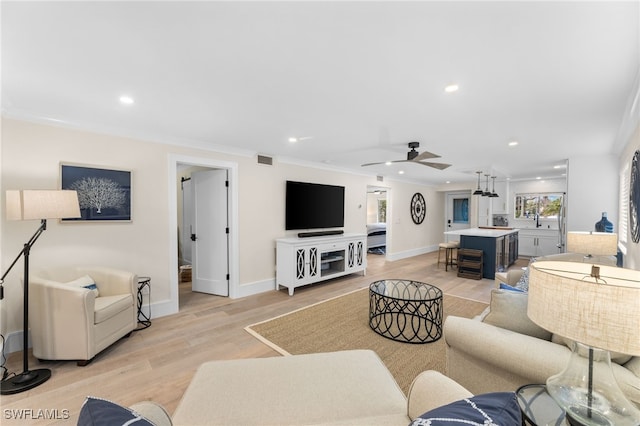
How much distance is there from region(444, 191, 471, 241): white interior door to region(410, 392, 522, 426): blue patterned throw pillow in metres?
8.99

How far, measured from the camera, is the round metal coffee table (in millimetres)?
2850

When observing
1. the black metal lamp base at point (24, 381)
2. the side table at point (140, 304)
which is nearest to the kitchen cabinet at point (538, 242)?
the side table at point (140, 304)

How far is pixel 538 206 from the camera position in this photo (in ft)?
24.4

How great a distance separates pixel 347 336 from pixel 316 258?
1878 mm

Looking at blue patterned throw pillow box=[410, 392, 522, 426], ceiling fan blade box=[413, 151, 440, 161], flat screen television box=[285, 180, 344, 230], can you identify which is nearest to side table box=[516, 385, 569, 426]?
blue patterned throw pillow box=[410, 392, 522, 426]

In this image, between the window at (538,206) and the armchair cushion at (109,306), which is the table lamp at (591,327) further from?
the window at (538,206)

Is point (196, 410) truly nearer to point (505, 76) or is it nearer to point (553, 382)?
point (553, 382)

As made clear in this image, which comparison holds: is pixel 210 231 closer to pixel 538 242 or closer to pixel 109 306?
pixel 109 306

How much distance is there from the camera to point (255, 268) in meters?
4.38

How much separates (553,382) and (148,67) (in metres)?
2.72

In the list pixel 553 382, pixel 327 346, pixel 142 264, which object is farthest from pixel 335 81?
pixel 142 264

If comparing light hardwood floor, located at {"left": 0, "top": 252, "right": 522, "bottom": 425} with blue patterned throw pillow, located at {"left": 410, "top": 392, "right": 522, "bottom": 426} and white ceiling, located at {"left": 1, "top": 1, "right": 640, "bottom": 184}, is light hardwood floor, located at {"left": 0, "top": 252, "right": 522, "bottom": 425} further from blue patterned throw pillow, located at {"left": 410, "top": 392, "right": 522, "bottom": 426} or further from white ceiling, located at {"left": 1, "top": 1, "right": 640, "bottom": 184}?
white ceiling, located at {"left": 1, "top": 1, "right": 640, "bottom": 184}

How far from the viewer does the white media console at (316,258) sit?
171 inches

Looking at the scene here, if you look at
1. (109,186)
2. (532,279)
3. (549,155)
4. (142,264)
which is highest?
(549,155)
